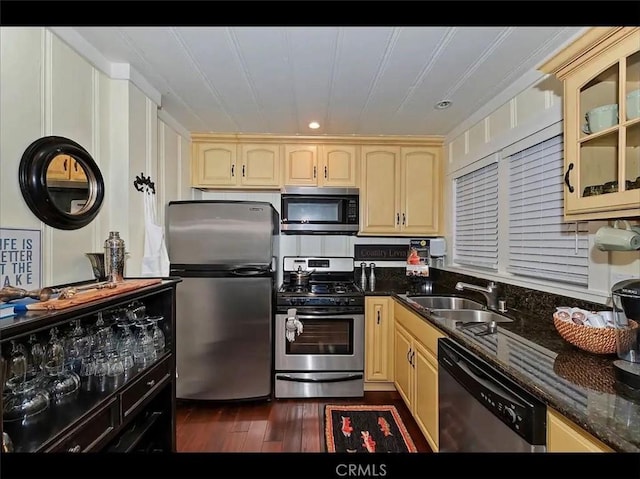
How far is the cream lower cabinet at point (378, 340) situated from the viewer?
9.43 ft

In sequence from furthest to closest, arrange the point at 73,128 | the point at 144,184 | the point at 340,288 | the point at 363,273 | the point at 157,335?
the point at 363,273, the point at 340,288, the point at 144,184, the point at 157,335, the point at 73,128

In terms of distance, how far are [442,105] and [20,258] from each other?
8.64 ft

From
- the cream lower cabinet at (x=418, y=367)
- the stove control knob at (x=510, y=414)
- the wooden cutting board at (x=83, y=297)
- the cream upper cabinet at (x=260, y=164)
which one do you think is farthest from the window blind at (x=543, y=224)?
the wooden cutting board at (x=83, y=297)

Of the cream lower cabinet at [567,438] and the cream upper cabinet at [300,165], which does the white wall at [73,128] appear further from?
the cream lower cabinet at [567,438]

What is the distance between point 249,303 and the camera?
2602 mm

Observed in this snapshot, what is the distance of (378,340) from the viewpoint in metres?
2.88

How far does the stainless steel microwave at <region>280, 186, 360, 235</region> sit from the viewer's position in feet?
10.2

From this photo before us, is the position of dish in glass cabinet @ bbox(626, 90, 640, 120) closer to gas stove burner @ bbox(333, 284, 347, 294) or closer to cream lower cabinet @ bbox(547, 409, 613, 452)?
cream lower cabinet @ bbox(547, 409, 613, 452)

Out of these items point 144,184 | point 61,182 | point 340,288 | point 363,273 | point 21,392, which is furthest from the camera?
point 363,273

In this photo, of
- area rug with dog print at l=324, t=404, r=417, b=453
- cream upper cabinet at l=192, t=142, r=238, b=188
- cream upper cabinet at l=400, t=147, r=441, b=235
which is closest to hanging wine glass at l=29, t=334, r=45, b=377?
area rug with dog print at l=324, t=404, r=417, b=453

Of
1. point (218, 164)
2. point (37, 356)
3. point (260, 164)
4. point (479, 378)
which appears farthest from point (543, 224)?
point (218, 164)

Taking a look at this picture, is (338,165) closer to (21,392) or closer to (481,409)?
(481,409)
